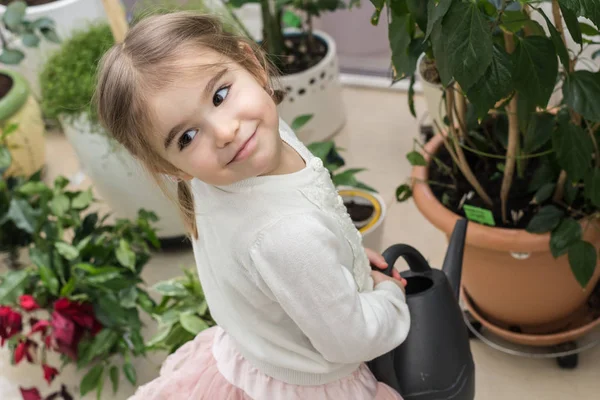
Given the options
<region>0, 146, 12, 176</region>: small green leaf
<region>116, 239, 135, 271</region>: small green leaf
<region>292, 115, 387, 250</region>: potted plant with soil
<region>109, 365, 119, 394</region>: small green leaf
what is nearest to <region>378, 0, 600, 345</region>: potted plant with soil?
<region>292, 115, 387, 250</region>: potted plant with soil

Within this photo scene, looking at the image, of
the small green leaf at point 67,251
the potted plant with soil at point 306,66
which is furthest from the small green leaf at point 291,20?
the small green leaf at point 67,251

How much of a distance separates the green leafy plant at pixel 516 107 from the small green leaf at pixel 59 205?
0.85 meters

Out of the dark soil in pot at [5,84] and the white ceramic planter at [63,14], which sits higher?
the white ceramic planter at [63,14]

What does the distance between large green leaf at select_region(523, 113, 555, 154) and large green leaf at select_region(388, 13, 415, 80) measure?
0.88ft

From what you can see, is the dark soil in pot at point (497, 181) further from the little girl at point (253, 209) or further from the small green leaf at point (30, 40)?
the small green leaf at point (30, 40)

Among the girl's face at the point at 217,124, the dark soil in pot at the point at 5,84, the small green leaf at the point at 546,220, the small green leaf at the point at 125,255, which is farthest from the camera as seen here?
the dark soil in pot at the point at 5,84

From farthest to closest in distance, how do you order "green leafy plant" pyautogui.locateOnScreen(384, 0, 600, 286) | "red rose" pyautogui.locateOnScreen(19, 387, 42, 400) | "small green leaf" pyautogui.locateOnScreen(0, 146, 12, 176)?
"small green leaf" pyautogui.locateOnScreen(0, 146, 12, 176)
"red rose" pyautogui.locateOnScreen(19, 387, 42, 400)
"green leafy plant" pyautogui.locateOnScreen(384, 0, 600, 286)

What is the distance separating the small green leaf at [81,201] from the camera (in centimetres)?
172

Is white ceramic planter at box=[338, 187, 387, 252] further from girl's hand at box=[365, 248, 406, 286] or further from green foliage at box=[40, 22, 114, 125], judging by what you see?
green foliage at box=[40, 22, 114, 125]

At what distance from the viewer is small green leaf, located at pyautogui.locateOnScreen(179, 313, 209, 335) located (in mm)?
1374

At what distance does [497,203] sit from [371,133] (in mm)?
944

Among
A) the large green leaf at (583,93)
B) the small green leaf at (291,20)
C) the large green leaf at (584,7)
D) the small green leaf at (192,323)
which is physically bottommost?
the small green leaf at (192,323)

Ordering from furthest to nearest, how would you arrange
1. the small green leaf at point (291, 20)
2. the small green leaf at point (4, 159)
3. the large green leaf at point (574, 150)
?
the small green leaf at point (291, 20), the small green leaf at point (4, 159), the large green leaf at point (574, 150)

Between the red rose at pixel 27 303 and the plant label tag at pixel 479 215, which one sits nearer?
the plant label tag at pixel 479 215
